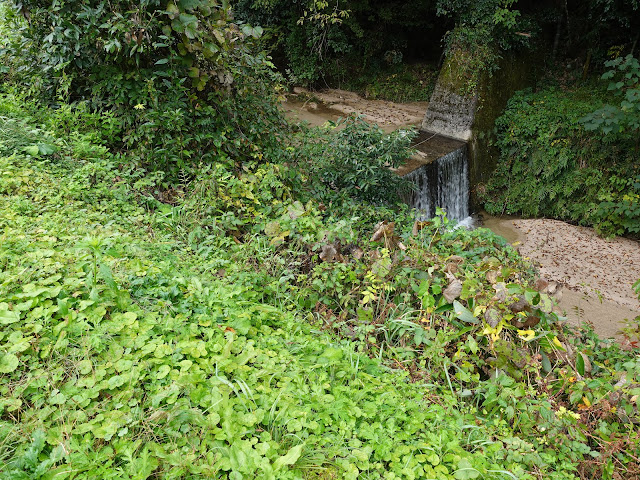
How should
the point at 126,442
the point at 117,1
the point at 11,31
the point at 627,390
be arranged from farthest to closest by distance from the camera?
the point at 11,31
the point at 117,1
the point at 627,390
the point at 126,442

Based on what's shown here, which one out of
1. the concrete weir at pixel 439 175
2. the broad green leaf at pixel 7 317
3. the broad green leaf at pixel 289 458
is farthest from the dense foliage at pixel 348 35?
the broad green leaf at pixel 289 458

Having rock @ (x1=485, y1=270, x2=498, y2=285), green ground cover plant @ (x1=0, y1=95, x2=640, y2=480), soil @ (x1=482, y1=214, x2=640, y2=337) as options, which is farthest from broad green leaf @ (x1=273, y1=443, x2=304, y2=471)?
soil @ (x1=482, y1=214, x2=640, y2=337)

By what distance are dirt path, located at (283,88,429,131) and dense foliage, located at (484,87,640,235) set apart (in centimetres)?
244

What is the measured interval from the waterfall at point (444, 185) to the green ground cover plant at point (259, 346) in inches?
171

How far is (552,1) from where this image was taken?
38.3 ft

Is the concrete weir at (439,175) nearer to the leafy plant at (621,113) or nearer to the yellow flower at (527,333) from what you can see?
the leafy plant at (621,113)

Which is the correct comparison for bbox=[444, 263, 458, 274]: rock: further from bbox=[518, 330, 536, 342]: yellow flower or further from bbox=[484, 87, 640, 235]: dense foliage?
bbox=[484, 87, 640, 235]: dense foliage

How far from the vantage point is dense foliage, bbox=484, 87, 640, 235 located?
8984mm

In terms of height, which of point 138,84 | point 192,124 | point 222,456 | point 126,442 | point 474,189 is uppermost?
point 138,84

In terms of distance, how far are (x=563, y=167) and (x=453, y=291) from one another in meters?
7.99

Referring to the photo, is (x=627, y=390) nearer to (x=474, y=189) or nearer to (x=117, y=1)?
(x=117, y=1)

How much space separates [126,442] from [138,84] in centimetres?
396

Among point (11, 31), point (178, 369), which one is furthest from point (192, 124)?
point (178, 369)

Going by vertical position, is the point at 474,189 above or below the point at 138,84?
below
